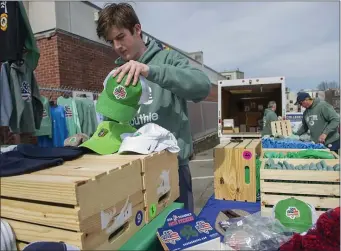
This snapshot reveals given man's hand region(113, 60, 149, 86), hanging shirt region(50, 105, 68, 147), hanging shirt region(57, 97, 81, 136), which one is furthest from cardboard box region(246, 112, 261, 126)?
man's hand region(113, 60, 149, 86)

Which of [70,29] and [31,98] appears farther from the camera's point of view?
[70,29]

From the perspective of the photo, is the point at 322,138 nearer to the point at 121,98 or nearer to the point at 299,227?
the point at 299,227

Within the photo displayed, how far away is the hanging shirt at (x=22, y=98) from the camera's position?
2744 mm

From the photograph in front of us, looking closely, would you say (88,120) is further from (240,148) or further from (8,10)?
(240,148)

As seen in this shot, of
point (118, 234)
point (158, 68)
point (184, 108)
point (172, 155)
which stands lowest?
point (118, 234)

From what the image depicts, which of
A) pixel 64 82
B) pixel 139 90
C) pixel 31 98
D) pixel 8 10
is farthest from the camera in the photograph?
pixel 64 82

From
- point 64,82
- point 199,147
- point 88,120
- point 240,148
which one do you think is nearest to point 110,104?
point 240,148

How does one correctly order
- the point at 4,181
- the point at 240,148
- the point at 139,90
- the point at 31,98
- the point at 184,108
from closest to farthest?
the point at 4,181 < the point at 139,90 < the point at 184,108 < the point at 240,148 < the point at 31,98

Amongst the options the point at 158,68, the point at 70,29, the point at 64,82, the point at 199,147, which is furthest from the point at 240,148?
the point at 199,147

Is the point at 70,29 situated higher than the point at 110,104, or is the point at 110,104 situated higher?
the point at 70,29

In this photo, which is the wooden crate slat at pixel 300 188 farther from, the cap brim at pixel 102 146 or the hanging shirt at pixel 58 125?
the hanging shirt at pixel 58 125

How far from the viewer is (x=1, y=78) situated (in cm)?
271

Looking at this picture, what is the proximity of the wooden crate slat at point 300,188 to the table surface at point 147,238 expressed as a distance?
80 cm

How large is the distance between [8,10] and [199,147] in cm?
969
